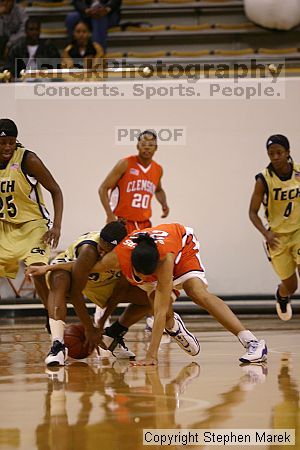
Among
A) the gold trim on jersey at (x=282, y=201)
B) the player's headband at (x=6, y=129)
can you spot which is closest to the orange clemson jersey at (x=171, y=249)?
the player's headband at (x=6, y=129)

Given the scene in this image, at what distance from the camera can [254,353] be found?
210 inches

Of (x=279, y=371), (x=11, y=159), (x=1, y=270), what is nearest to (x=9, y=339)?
(x=1, y=270)

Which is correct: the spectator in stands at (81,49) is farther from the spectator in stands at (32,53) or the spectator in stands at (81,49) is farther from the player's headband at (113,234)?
the player's headband at (113,234)

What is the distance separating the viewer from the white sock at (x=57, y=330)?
5430 millimetres

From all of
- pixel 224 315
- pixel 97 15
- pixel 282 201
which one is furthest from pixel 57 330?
pixel 97 15

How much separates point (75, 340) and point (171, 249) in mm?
942

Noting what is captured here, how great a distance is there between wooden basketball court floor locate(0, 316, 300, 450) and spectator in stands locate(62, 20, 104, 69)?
5.53 metres

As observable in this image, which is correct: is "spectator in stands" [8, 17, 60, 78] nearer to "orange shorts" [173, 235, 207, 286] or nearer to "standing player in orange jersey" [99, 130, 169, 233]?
"standing player in orange jersey" [99, 130, 169, 233]

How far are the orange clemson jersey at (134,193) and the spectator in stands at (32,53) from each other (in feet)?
9.49

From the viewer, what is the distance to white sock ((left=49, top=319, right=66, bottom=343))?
5430 mm

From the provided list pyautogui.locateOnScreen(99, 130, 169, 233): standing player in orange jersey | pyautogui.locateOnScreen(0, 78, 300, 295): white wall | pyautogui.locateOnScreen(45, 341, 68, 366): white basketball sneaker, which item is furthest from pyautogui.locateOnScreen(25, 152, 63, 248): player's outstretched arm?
pyautogui.locateOnScreen(0, 78, 300, 295): white wall

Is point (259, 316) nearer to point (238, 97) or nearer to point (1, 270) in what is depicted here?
point (238, 97)

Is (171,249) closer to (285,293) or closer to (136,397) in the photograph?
(136,397)

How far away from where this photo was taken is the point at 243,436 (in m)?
3.04
